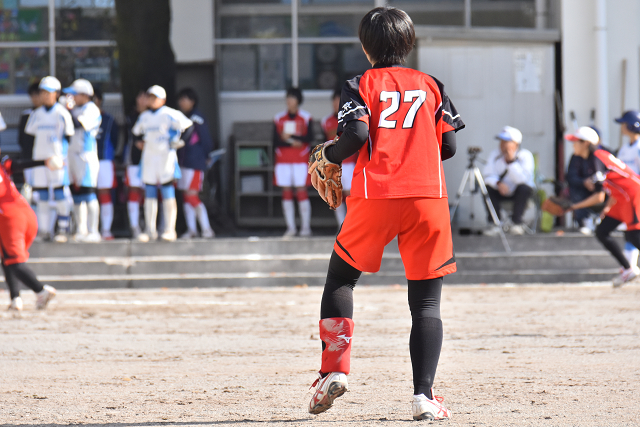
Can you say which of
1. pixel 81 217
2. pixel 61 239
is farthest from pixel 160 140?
pixel 61 239

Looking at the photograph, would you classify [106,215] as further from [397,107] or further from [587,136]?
[397,107]

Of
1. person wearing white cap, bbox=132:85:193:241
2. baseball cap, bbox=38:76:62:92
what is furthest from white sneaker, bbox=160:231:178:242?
baseball cap, bbox=38:76:62:92

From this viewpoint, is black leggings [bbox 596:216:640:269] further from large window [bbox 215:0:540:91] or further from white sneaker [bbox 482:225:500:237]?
large window [bbox 215:0:540:91]

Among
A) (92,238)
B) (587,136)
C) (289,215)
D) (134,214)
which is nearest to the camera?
(587,136)

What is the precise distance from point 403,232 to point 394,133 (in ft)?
1.49

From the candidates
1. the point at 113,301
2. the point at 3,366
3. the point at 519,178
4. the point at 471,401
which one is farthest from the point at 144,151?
the point at 471,401

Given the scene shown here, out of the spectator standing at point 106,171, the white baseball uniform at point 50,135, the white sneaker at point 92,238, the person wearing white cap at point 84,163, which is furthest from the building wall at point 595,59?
the white baseball uniform at point 50,135

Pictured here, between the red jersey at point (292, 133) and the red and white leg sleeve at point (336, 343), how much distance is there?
8030 millimetres

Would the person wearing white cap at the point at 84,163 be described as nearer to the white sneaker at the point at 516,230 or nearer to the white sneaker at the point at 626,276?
the white sneaker at the point at 516,230

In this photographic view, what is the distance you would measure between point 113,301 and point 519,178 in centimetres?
557

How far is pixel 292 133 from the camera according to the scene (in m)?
11.7

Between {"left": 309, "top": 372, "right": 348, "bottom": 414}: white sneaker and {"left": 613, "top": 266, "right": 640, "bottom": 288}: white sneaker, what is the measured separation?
662 centimetres

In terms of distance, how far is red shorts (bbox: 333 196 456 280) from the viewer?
373cm

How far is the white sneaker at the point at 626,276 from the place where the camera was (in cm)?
941
